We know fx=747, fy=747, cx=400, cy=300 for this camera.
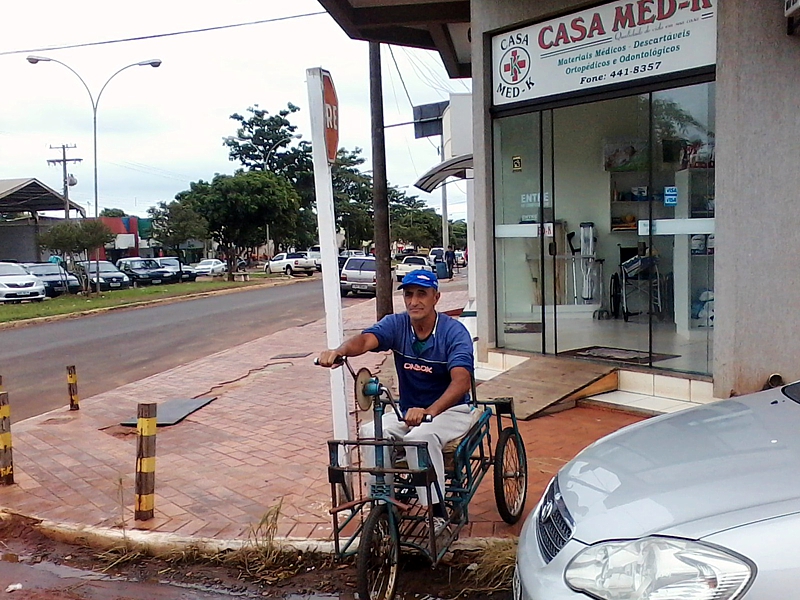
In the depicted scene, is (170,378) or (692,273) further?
(170,378)

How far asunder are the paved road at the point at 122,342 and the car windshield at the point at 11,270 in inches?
253

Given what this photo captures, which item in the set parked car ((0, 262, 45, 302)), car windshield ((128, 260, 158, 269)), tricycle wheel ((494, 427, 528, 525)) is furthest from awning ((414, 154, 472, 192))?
car windshield ((128, 260, 158, 269))

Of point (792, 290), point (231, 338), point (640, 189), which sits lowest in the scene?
point (231, 338)

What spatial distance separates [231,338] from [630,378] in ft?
33.0

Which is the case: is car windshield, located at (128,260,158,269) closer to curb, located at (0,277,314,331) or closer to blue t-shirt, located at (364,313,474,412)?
curb, located at (0,277,314,331)

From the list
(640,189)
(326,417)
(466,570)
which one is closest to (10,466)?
(326,417)

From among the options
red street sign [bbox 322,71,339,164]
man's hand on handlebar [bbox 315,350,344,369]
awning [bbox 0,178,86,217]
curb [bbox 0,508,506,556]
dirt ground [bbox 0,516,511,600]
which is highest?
awning [bbox 0,178,86,217]

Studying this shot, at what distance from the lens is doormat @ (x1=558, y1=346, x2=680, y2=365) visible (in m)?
7.73

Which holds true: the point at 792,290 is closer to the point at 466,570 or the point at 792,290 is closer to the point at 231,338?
the point at 466,570

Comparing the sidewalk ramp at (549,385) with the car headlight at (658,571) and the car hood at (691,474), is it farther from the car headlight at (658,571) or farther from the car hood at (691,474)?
the car headlight at (658,571)

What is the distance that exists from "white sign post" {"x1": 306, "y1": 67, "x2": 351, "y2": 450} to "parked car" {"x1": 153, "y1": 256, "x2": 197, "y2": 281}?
38452 millimetres

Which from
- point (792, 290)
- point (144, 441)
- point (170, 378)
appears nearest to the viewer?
point (144, 441)

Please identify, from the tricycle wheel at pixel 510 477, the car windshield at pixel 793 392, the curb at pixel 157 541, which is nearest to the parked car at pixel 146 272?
the curb at pixel 157 541

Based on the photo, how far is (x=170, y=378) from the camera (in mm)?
10719
